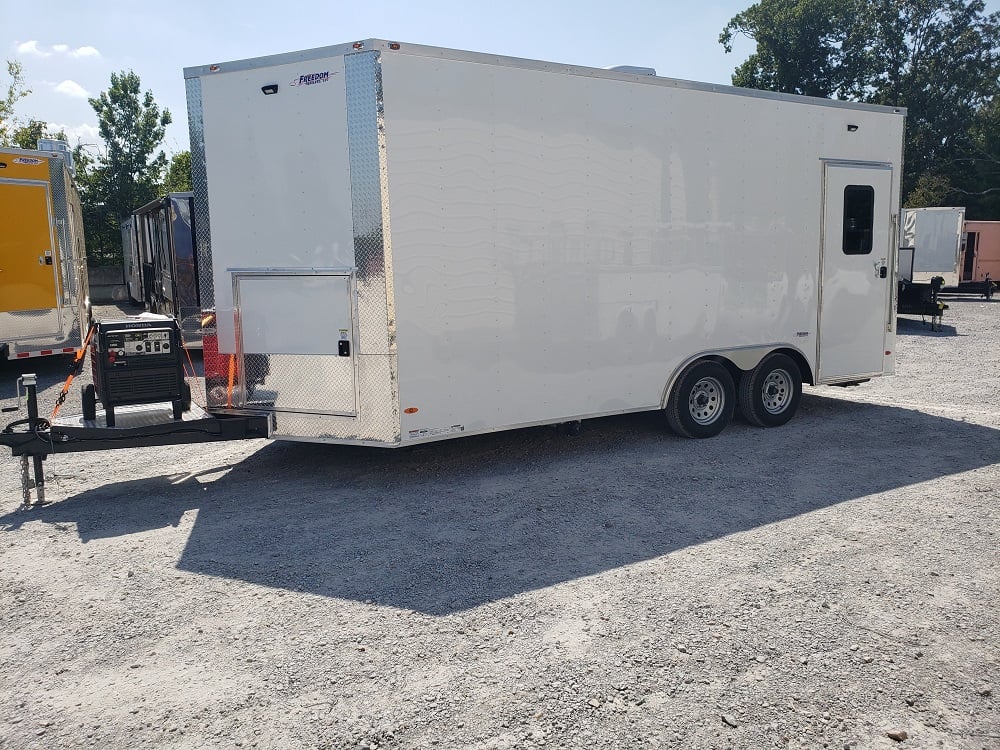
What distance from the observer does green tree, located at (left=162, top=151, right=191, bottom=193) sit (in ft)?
105

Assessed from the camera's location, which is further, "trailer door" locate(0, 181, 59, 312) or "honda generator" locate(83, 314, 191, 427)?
"trailer door" locate(0, 181, 59, 312)

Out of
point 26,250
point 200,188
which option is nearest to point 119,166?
point 26,250

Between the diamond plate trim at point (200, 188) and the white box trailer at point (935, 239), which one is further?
the white box trailer at point (935, 239)

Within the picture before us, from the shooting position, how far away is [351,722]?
3.41 metres

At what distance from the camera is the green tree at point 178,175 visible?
32.1m

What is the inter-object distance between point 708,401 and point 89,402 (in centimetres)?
558

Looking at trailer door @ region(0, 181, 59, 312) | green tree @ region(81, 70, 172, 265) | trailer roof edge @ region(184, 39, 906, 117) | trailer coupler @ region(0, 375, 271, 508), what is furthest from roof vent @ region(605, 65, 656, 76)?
green tree @ region(81, 70, 172, 265)

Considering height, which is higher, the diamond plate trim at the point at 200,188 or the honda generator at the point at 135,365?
the diamond plate trim at the point at 200,188

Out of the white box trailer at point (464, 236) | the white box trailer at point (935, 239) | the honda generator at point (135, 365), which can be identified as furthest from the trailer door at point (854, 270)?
the white box trailer at point (935, 239)

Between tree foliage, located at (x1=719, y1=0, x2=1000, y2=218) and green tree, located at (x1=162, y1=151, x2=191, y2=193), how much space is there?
29.0 m

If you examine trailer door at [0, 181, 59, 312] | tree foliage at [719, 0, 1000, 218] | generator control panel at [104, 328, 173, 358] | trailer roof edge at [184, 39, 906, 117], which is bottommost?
generator control panel at [104, 328, 173, 358]

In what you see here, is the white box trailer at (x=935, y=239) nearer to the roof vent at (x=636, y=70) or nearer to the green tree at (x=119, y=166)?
the roof vent at (x=636, y=70)

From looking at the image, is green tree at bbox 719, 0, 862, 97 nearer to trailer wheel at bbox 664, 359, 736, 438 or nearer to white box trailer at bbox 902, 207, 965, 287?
white box trailer at bbox 902, 207, 965, 287

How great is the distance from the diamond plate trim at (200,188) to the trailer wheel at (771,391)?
5179 millimetres
